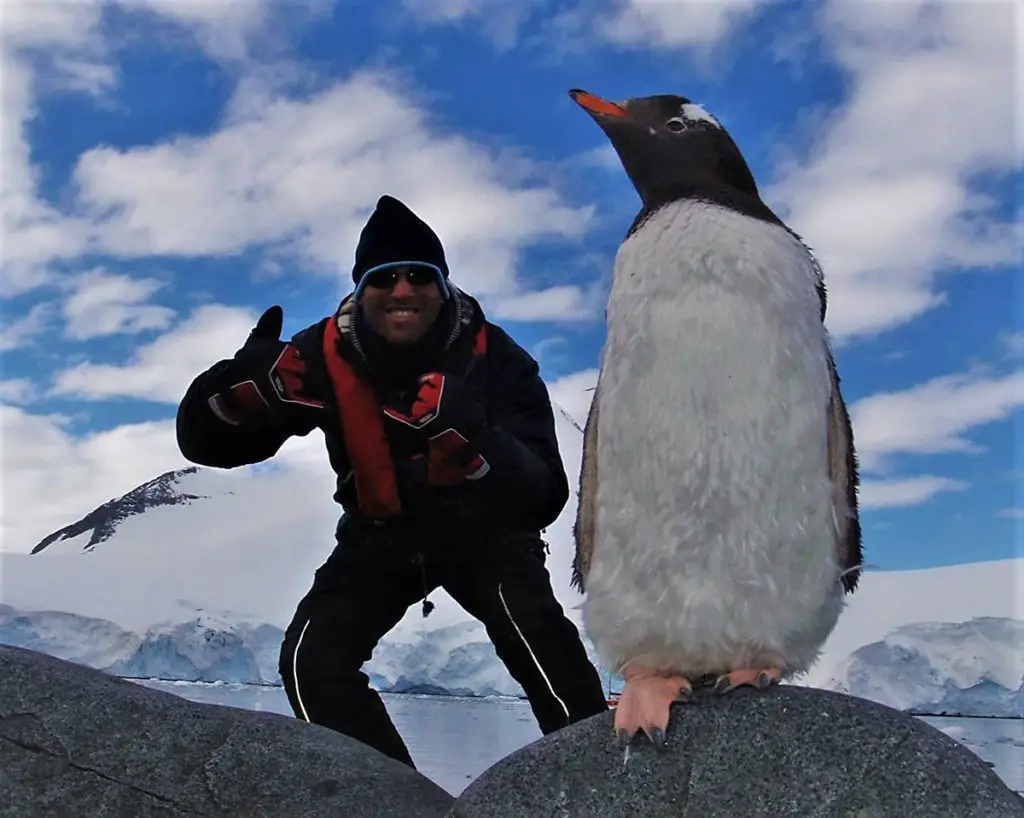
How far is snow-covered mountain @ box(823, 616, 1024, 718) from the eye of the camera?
438 inches

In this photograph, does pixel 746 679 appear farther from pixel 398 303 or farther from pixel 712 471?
pixel 398 303

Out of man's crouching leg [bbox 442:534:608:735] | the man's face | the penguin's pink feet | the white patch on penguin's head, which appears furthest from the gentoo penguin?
the man's face

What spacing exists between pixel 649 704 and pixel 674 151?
3.13 ft

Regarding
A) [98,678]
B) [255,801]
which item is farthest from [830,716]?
[98,678]

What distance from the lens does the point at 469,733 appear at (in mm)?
6766

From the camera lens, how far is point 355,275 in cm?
230

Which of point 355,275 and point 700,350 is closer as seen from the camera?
point 700,350

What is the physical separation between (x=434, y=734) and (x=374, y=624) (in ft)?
15.1

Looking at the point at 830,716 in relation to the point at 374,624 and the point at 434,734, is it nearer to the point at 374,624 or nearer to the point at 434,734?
the point at 374,624

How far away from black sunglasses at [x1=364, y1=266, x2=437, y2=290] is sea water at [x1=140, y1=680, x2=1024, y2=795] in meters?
1.02

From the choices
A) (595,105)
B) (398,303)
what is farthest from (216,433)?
(595,105)

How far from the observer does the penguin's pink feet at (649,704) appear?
1.53 metres

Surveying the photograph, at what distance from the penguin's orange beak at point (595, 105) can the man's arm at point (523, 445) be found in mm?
655

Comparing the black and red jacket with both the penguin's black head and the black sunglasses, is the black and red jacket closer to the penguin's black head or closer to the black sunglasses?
the black sunglasses
